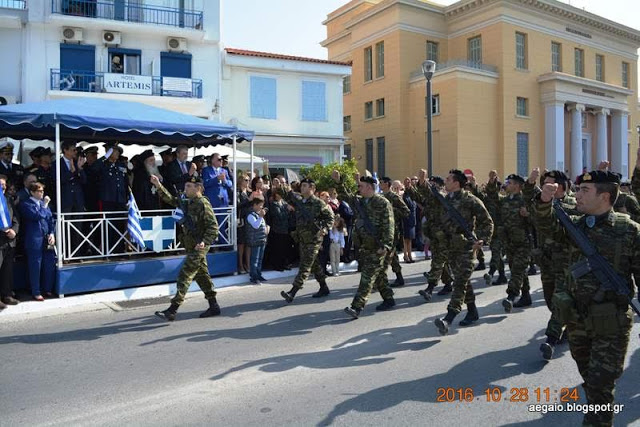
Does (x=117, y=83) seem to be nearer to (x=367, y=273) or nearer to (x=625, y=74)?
(x=367, y=273)

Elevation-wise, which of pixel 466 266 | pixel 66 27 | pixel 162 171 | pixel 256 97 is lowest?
pixel 466 266

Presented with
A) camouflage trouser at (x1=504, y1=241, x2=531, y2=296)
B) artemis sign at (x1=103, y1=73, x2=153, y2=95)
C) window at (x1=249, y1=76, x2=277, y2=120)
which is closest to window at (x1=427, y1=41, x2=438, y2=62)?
window at (x1=249, y1=76, x2=277, y2=120)

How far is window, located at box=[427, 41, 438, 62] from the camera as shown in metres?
34.0

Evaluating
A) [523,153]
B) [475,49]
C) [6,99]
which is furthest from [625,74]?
[6,99]

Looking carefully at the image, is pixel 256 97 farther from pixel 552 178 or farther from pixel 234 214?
pixel 552 178

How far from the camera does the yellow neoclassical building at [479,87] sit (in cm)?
3148

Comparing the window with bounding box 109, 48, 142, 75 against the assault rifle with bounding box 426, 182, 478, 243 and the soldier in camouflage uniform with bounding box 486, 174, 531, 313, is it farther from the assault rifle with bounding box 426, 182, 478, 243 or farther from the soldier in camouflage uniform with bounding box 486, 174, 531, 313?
the assault rifle with bounding box 426, 182, 478, 243

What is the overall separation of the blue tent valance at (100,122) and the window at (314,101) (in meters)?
14.6

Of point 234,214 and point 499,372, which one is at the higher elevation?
point 234,214

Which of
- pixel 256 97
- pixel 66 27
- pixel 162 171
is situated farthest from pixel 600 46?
pixel 162 171

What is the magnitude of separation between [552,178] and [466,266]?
1438mm

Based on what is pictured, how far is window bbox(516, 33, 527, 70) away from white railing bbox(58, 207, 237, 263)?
1102 inches

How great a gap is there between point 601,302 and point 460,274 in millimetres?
2851

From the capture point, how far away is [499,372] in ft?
16.8
